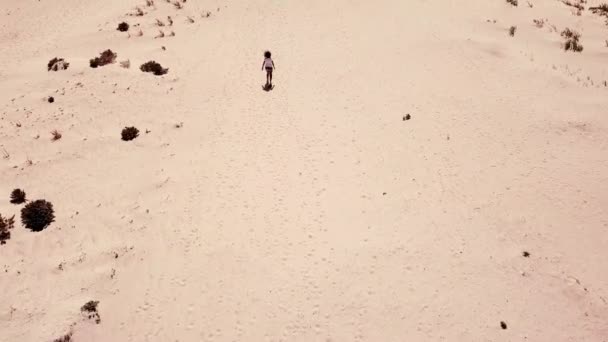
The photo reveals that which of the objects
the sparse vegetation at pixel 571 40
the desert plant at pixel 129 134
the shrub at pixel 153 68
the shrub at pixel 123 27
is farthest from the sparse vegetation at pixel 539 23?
the shrub at pixel 123 27

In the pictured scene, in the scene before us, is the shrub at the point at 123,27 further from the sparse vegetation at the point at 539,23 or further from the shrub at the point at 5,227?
the sparse vegetation at the point at 539,23

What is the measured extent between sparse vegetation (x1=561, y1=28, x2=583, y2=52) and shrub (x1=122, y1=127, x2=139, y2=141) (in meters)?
24.0

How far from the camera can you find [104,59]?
23.6m

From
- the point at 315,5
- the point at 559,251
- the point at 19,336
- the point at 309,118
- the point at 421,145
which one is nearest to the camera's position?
the point at 19,336

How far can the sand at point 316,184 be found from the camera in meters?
12.7

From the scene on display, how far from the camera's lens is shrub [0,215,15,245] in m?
15.2

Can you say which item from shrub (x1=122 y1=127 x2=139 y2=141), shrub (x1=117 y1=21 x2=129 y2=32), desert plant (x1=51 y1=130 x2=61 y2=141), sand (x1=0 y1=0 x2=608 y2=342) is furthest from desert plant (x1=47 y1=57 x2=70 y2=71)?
shrub (x1=122 y1=127 x2=139 y2=141)

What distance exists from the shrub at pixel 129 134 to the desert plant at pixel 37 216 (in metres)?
4.51

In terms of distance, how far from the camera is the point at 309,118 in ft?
65.0

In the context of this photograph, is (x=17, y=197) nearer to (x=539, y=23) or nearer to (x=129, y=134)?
(x=129, y=134)

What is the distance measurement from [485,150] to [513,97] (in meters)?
4.64

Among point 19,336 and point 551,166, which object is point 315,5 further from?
point 19,336

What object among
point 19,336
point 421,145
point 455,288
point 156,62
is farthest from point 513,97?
point 19,336

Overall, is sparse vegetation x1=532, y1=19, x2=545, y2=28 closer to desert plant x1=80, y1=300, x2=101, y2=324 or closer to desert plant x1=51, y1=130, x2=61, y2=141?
desert plant x1=51, y1=130, x2=61, y2=141
